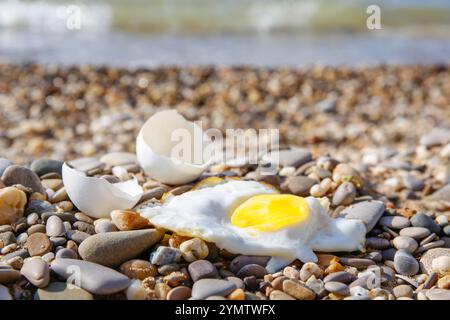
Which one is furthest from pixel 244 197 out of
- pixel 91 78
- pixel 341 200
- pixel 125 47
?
pixel 125 47

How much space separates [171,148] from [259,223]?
898mm

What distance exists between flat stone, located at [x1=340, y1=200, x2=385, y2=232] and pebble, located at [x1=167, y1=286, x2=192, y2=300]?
3.60ft

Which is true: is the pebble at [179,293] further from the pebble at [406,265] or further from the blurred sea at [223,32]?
the blurred sea at [223,32]

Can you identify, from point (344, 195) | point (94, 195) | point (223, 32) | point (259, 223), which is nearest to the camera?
point (259, 223)

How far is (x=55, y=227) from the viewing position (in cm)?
270

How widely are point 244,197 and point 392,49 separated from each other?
9.12 metres

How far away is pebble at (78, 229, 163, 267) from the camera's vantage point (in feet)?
8.14

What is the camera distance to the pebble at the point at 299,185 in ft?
10.9

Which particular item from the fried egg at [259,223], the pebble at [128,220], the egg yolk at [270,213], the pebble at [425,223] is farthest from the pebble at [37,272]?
the pebble at [425,223]

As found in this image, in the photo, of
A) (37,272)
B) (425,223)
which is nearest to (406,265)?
(425,223)

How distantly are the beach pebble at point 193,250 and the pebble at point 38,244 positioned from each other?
0.62 m

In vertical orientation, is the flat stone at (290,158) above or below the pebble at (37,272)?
above

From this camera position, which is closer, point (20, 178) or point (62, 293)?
point (62, 293)

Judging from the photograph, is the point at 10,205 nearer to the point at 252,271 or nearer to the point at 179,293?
the point at 179,293
